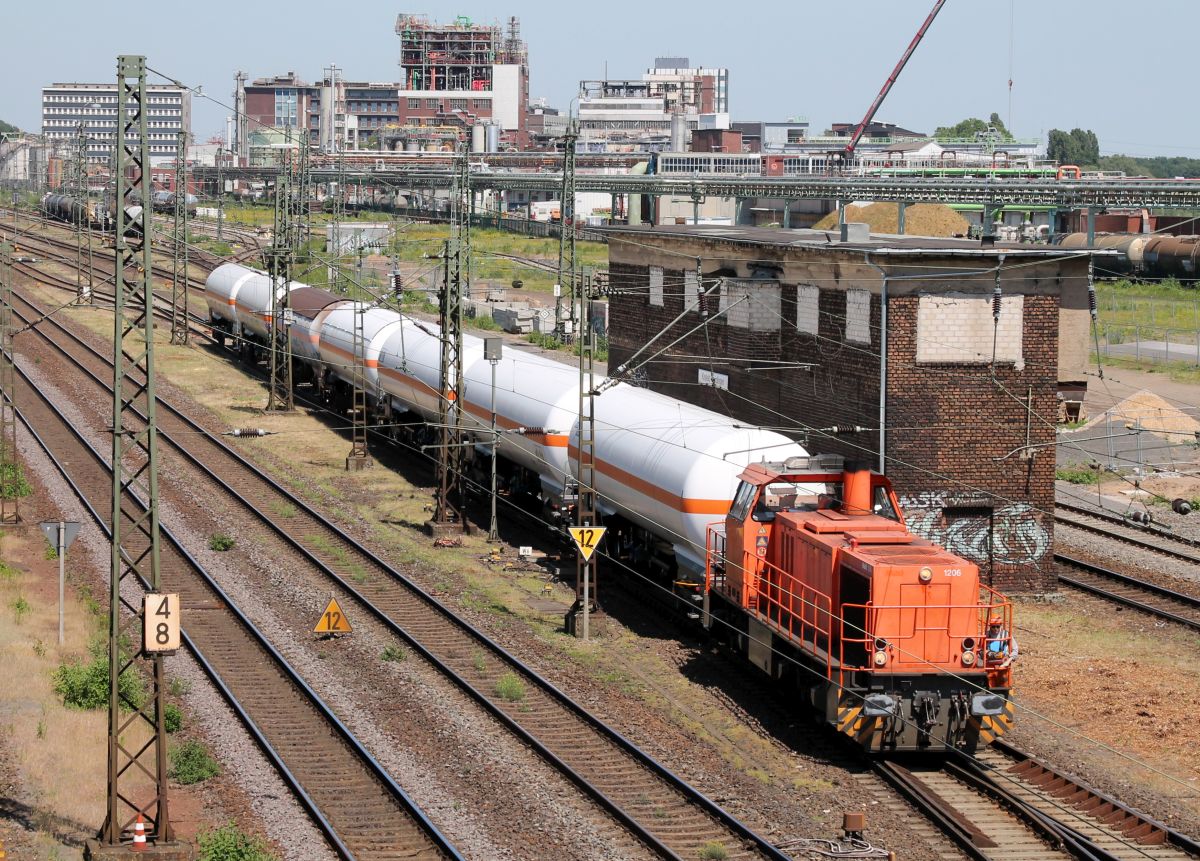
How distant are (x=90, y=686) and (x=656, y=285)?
72.9ft

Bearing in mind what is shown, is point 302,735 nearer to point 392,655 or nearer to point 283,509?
point 392,655

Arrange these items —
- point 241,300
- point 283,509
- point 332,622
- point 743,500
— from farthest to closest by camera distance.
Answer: point 241,300
point 283,509
point 332,622
point 743,500

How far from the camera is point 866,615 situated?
2039 cm

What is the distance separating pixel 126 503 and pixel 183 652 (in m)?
14.1

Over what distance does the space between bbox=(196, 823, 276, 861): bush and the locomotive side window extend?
31.0ft

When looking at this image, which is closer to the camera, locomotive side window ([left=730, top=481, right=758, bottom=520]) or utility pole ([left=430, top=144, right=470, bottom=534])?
locomotive side window ([left=730, top=481, right=758, bottom=520])

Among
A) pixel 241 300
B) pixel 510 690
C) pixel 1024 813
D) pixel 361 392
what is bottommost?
pixel 510 690

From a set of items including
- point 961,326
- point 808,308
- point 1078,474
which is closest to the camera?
point 961,326

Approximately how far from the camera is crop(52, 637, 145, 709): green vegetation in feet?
78.2

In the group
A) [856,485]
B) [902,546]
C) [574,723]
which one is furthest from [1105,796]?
[574,723]

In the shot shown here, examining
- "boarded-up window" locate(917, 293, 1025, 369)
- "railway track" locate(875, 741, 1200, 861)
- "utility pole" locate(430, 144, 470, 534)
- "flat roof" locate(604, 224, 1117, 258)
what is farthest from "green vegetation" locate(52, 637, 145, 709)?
"boarded-up window" locate(917, 293, 1025, 369)

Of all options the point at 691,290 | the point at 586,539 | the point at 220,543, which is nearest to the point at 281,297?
the point at 691,290

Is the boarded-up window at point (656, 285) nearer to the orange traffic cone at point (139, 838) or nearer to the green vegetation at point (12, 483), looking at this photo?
the green vegetation at point (12, 483)

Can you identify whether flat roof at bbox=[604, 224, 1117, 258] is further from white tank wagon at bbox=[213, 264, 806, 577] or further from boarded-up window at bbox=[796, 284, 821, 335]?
white tank wagon at bbox=[213, 264, 806, 577]
